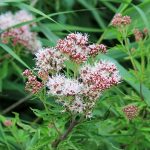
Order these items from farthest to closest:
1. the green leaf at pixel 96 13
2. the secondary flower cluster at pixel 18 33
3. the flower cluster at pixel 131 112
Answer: the green leaf at pixel 96 13 < the secondary flower cluster at pixel 18 33 < the flower cluster at pixel 131 112

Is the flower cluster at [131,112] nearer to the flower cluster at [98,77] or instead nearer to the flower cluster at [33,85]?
the flower cluster at [98,77]

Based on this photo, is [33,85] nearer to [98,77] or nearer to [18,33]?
[98,77]

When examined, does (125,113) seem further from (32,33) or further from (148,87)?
(32,33)

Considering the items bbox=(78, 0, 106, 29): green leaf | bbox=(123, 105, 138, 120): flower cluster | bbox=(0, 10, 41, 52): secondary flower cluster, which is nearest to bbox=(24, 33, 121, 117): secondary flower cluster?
bbox=(123, 105, 138, 120): flower cluster

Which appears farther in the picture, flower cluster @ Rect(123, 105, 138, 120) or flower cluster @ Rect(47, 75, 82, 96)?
flower cluster @ Rect(123, 105, 138, 120)

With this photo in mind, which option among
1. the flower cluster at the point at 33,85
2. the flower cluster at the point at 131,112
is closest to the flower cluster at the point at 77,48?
the flower cluster at the point at 33,85

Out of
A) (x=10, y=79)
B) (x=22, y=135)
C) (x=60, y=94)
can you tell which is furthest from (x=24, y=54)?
(x=60, y=94)

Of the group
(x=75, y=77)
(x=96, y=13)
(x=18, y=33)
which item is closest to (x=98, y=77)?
(x=75, y=77)

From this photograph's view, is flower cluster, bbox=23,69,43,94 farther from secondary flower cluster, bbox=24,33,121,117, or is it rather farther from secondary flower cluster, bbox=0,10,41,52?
secondary flower cluster, bbox=0,10,41,52

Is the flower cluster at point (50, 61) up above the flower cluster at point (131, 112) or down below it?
above
